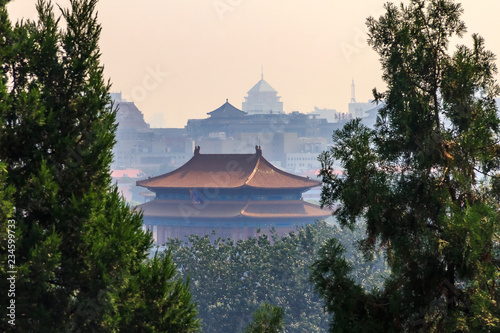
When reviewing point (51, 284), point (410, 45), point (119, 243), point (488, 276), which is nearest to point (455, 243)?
point (488, 276)

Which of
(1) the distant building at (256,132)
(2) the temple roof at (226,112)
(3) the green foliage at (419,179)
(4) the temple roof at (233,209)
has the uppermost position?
(2) the temple roof at (226,112)

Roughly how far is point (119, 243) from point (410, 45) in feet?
13.5

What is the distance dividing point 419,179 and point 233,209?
4466 cm

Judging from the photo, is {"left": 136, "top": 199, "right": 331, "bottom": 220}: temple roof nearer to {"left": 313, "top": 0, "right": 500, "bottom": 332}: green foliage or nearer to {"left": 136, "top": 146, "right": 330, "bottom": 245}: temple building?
{"left": 136, "top": 146, "right": 330, "bottom": 245}: temple building

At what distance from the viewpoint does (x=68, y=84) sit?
32.6ft

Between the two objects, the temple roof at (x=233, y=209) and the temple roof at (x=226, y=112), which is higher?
the temple roof at (x=226, y=112)

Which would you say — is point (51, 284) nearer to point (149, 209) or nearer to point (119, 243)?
point (119, 243)

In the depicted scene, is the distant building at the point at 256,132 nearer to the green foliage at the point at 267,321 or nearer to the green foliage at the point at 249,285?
the green foliage at the point at 249,285

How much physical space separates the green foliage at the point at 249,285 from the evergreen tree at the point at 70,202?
22676 mm

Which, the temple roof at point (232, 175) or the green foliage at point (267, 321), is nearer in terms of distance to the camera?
the green foliage at point (267, 321)

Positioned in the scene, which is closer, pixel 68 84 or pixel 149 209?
pixel 68 84

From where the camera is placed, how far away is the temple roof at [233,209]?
5191 cm

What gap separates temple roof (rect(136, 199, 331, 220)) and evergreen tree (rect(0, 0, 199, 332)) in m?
41.7

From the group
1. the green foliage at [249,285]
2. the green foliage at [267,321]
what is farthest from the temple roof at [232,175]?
the green foliage at [267,321]
